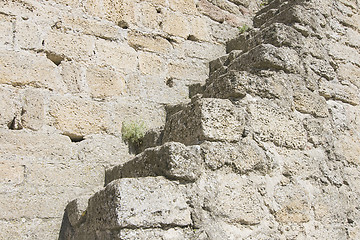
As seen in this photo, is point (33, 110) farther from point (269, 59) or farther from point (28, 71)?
point (269, 59)

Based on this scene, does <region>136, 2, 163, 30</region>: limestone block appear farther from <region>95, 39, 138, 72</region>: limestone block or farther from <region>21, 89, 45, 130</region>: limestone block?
<region>21, 89, 45, 130</region>: limestone block

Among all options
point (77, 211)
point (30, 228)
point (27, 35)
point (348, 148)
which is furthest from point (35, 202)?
point (348, 148)

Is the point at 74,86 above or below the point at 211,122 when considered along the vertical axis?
below

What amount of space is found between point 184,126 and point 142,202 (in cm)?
71

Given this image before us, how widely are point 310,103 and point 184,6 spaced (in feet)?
5.89

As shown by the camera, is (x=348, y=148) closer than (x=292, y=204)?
No

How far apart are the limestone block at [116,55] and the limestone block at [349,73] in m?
1.75

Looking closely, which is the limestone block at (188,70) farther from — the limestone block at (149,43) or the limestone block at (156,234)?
the limestone block at (156,234)

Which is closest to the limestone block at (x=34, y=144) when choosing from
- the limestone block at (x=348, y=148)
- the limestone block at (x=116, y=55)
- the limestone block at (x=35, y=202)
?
the limestone block at (x=35, y=202)

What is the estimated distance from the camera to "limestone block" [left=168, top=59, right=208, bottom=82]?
3.95 meters

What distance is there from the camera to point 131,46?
3.79m

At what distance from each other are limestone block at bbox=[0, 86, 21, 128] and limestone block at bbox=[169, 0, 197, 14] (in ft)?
5.96

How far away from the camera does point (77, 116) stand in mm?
3283

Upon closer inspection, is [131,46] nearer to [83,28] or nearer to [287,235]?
[83,28]
